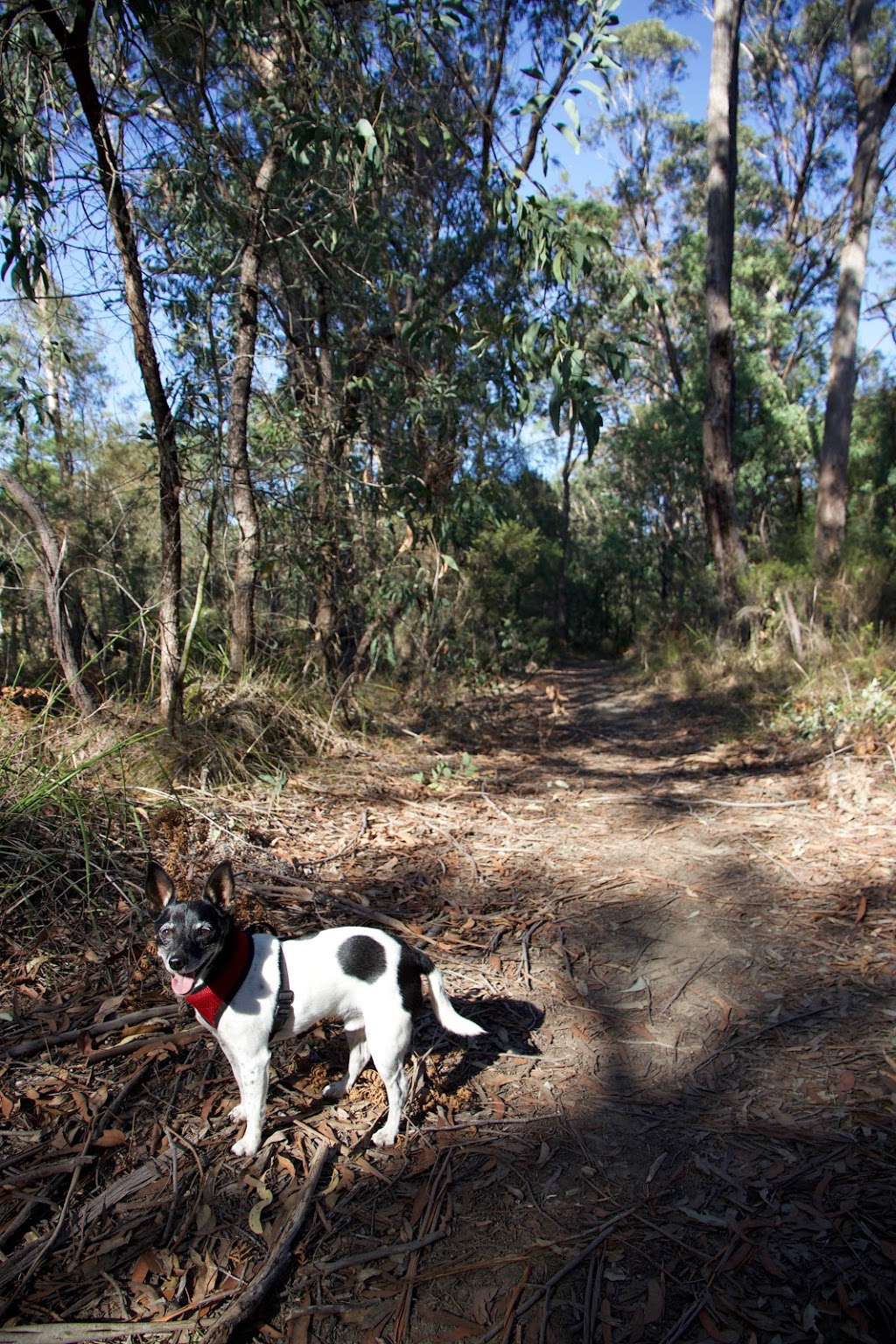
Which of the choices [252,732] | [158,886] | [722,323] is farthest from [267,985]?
[722,323]

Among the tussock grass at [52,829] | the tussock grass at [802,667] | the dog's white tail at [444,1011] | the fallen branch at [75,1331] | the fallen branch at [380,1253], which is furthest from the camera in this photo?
the tussock grass at [802,667]

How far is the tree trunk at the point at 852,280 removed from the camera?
393 inches

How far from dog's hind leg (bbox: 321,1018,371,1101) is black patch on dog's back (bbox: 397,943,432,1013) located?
269mm

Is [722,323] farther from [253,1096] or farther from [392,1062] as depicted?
[253,1096]

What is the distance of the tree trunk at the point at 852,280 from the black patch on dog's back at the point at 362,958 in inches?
357

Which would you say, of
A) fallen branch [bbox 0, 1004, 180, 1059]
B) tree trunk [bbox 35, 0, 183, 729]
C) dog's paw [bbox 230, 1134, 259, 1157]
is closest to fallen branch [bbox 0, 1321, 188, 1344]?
dog's paw [bbox 230, 1134, 259, 1157]

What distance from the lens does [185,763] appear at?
14.1ft

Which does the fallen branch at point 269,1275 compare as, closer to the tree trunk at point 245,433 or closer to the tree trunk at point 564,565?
the tree trunk at point 245,433

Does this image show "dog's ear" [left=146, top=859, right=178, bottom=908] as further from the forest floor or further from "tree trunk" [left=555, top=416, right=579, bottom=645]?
"tree trunk" [left=555, top=416, right=579, bottom=645]

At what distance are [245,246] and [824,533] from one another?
24.4 feet

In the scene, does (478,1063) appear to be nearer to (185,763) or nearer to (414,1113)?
(414,1113)

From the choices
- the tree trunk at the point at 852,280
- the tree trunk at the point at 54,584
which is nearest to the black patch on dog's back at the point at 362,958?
the tree trunk at the point at 54,584

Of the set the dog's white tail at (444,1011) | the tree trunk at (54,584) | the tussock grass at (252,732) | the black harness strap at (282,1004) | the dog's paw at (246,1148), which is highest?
the tree trunk at (54,584)

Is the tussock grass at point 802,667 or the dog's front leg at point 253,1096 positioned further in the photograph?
the tussock grass at point 802,667
